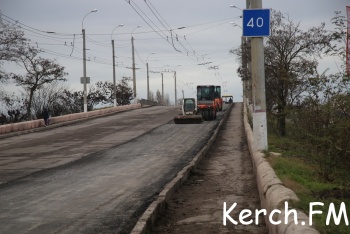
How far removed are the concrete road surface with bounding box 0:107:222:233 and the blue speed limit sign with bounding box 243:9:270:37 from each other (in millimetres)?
4880

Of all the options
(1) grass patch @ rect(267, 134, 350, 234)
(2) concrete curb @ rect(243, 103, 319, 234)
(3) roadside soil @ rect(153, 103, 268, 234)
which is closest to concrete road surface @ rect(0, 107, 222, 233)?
(3) roadside soil @ rect(153, 103, 268, 234)

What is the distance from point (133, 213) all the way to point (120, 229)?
47.9 inches

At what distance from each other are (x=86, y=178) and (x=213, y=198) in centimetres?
463

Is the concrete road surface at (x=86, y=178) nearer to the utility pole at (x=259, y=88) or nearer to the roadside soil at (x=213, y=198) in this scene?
the roadside soil at (x=213, y=198)

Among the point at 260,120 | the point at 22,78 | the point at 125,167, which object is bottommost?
the point at 125,167

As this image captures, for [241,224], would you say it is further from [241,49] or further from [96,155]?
[241,49]

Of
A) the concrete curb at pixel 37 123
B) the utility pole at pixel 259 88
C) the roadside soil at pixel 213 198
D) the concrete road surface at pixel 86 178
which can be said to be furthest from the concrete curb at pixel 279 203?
the concrete curb at pixel 37 123

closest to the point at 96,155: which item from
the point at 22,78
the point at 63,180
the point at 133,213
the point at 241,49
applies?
the point at 63,180

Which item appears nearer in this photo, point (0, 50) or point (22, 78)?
point (0, 50)

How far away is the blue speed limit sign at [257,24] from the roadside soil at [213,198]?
4.23m

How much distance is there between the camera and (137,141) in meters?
26.0

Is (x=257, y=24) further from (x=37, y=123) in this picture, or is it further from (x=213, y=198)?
(x=37, y=123)

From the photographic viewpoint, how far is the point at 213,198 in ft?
37.0

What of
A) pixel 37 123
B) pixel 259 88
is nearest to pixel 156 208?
pixel 259 88
